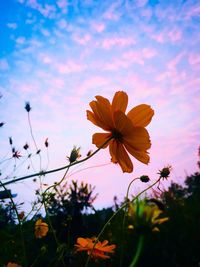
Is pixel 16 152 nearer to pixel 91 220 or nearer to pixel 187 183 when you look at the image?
pixel 91 220

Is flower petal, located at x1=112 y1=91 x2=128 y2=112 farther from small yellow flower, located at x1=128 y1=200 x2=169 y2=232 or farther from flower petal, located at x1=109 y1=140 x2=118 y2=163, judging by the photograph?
small yellow flower, located at x1=128 y1=200 x2=169 y2=232

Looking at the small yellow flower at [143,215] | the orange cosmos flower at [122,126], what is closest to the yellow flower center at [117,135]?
the orange cosmos flower at [122,126]

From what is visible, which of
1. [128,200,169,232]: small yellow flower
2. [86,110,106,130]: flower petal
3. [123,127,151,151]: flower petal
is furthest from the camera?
[86,110,106,130]: flower petal

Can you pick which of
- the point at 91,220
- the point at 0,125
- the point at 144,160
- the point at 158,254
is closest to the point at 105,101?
the point at 144,160

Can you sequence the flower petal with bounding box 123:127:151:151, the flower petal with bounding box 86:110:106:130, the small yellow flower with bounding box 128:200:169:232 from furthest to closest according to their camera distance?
the flower petal with bounding box 86:110:106:130 < the flower petal with bounding box 123:127:151:151 < the small yellow flower with bounding box 128:200:169:232

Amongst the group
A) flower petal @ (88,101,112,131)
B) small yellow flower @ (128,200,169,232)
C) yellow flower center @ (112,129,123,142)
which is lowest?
small yellow flower @ (128,200,169,232)

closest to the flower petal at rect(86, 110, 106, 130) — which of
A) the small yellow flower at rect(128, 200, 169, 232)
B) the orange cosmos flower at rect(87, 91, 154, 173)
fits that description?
the orange cosmos flower at rect(87, 91, 154, 173)

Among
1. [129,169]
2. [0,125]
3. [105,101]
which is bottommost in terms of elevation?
[129,169]
